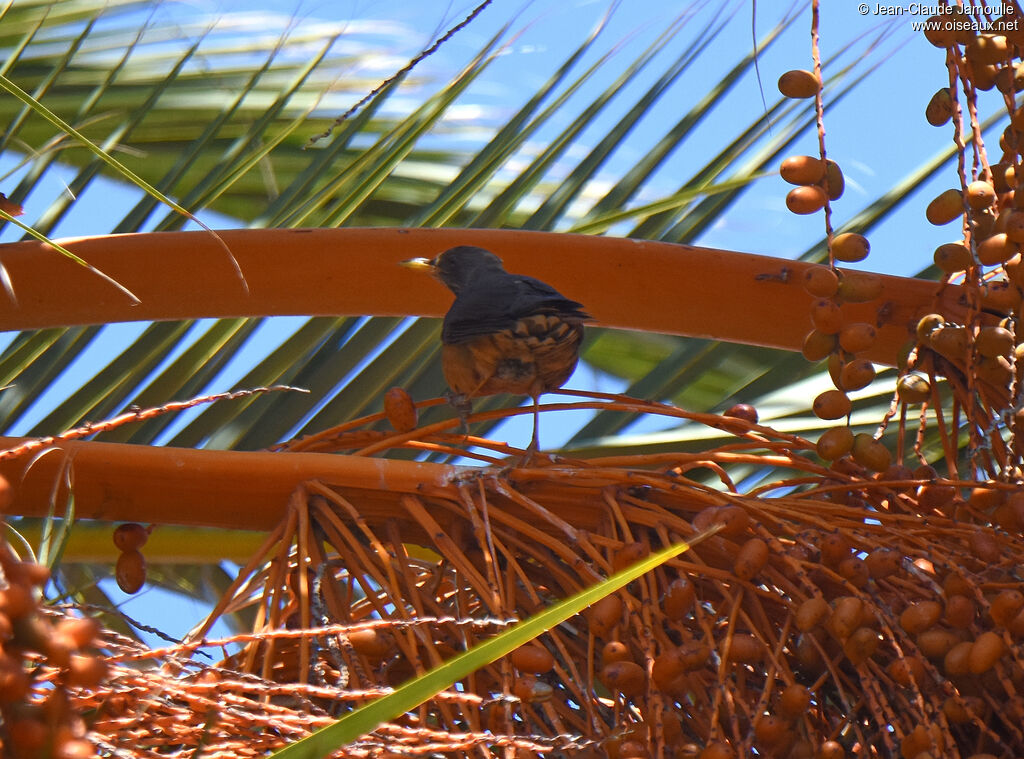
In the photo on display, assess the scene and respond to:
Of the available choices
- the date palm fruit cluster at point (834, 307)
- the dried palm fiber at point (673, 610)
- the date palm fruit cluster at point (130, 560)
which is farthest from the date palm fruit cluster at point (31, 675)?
the date palm fruit cluster at point (834, 307)

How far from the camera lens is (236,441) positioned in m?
1.92

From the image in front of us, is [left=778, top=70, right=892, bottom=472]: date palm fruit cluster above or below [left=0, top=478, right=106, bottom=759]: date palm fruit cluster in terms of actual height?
above

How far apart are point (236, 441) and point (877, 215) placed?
107cm

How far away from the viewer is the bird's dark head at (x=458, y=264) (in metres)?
1.75

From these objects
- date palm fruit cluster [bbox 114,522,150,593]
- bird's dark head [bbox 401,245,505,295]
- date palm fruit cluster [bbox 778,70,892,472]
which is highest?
bird's dark head [bbox 401,245,505,295]

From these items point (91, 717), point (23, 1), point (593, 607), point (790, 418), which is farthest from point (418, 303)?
point (91, 717)

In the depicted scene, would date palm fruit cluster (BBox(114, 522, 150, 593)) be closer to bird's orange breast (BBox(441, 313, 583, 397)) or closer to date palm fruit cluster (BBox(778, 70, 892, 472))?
bird's orange breast (BBox(441, 313, 583, 397))

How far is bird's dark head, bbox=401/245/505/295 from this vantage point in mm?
1753

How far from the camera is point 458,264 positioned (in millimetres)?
1854

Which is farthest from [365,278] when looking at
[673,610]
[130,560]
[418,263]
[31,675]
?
[31,675]

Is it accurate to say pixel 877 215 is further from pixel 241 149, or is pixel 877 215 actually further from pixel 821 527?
pixel 241 149

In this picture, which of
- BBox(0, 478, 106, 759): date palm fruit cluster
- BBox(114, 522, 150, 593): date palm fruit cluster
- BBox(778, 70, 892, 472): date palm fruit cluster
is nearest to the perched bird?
BBox(778, 70, 892, 472): date palm fruit cluster

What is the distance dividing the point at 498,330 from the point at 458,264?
133 millimetres

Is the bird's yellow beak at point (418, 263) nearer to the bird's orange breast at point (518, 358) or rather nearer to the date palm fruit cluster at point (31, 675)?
the bird's orange breast at point (518, 358)
